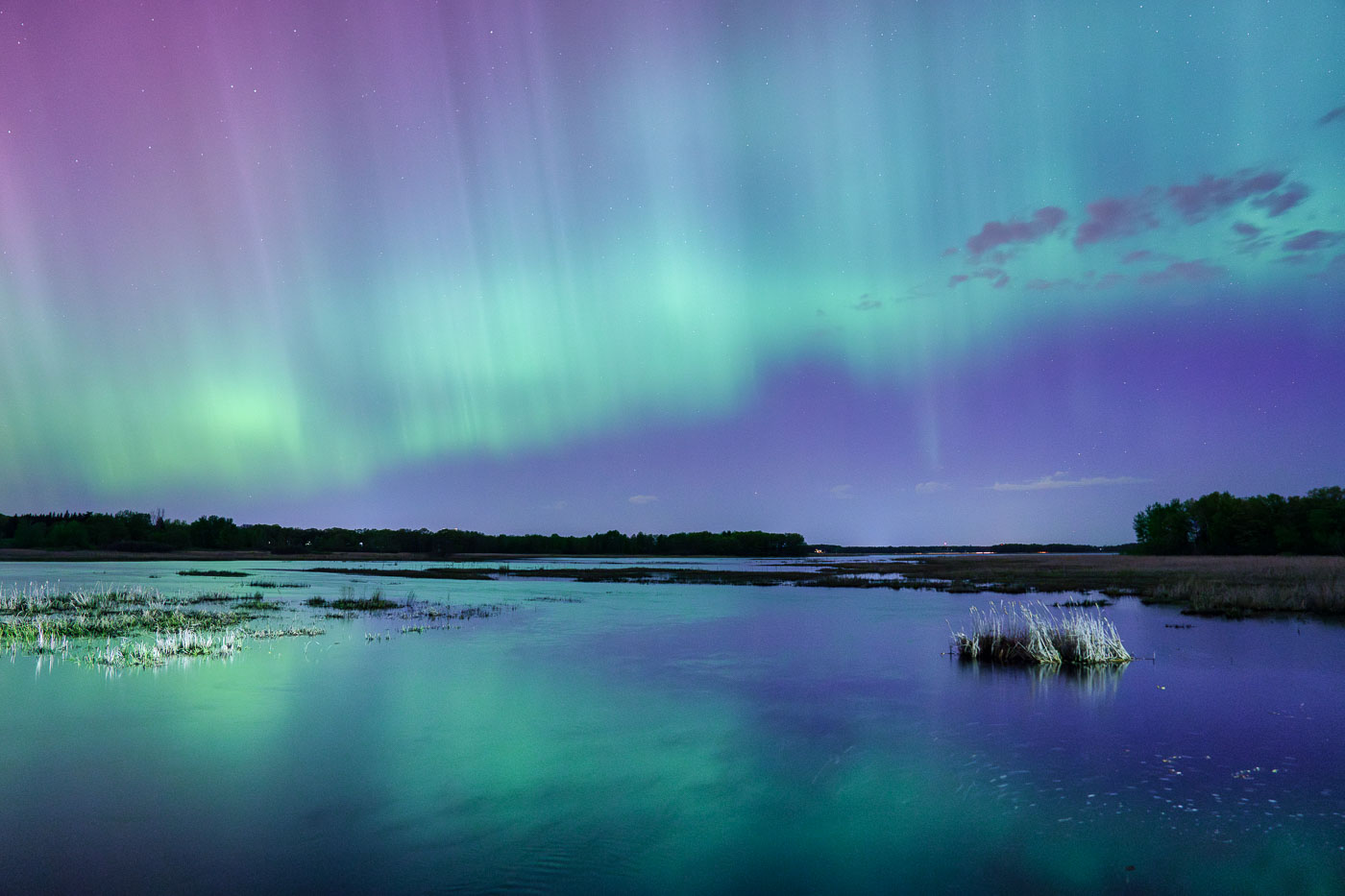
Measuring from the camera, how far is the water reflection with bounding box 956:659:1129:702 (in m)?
18.6

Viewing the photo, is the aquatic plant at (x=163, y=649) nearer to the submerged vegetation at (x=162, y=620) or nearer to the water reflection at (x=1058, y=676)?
the submerged vegetation at (x=162, y=620)

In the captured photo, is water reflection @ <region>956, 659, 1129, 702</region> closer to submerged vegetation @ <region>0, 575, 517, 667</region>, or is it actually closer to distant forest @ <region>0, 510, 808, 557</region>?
submerged vegetation @ <region>0, 575, 517, 667</region>

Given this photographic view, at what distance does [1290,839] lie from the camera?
9.32 meters

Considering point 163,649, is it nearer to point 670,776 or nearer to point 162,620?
point 162,620

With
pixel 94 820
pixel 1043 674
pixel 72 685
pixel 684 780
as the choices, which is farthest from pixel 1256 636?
pixel 72 685

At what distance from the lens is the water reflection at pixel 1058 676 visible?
1856cm

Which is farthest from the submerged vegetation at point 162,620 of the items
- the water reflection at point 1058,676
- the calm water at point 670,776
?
the water reflection at point 1058,676

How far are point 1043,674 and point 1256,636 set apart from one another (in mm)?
13234

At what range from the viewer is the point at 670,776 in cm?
1223

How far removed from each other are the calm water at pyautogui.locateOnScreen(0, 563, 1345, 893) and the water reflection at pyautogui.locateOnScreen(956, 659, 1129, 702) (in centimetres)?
24

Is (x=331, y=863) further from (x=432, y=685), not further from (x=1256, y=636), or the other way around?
(x=1256, y=636)

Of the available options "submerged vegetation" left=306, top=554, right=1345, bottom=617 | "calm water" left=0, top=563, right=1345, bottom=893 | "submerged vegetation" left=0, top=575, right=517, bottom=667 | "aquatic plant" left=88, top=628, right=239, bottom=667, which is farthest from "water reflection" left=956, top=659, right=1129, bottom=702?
"aquatic plant" left=88, top=628, right=239, bottom=667

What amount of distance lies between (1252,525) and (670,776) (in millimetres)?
138353

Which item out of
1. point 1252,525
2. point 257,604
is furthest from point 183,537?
point 1252,525
